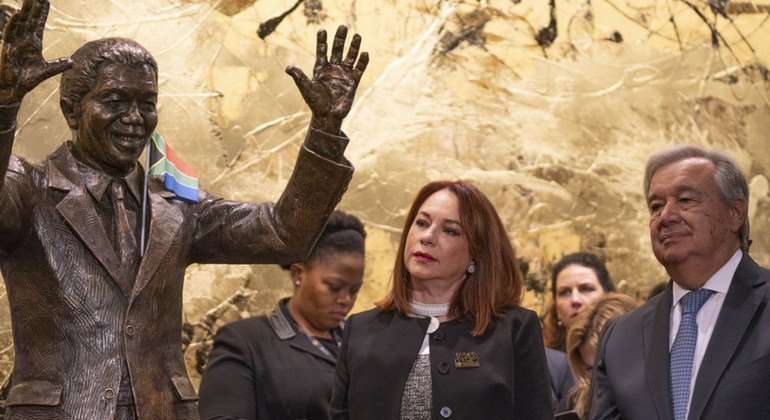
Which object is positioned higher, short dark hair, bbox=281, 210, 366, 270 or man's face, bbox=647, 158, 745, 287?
man's face, bbox=647, 158, 745, 287

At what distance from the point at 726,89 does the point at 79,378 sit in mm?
4643

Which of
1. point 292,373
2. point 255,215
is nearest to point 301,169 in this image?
point 255,215

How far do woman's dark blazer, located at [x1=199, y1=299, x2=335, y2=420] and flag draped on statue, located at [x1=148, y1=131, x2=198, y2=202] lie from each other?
1246 millimetres

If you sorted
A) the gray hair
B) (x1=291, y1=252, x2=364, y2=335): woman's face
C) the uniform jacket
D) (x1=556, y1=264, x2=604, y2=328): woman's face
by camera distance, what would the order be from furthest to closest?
(x1=556, y1=264, x2=604, y2=328): woman's face < the uniform jacket < (x1=291, y1=252, x2=364, y2=335): woman's face < the gray hair

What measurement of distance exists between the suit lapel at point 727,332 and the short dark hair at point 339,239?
75.0 inches

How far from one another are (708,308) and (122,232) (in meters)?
1.77

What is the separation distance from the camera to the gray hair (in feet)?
11.8

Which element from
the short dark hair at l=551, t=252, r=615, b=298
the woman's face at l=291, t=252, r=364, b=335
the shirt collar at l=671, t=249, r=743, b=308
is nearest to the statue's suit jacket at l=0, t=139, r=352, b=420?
the shirt collar at l=671, t=249, r=743, b=308

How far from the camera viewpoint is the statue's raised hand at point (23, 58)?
8.95ft

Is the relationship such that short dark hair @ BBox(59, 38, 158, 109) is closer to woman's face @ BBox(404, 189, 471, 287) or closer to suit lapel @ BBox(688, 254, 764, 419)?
woman's face @ BBox(404, 189, 471, 287)

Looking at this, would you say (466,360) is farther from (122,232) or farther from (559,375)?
(559,375)

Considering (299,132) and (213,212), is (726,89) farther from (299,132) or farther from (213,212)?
(213,212)

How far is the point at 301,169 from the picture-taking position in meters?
3.11

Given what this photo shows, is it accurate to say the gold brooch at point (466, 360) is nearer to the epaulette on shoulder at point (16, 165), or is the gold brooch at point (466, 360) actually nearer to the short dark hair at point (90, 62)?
the short dark hair at point (90, 62)
